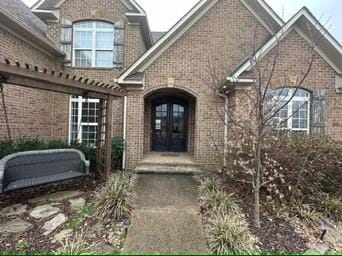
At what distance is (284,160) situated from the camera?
684cm

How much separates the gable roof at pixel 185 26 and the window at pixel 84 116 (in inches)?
133

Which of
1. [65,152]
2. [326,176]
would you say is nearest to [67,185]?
[65,152]

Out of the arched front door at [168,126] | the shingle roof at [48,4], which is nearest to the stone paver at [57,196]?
the arched front door at [168,126]

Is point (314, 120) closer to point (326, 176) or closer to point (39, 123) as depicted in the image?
point (326, 176)

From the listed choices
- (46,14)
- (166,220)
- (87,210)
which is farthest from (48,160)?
(46,14)

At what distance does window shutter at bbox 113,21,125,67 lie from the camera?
483 inches

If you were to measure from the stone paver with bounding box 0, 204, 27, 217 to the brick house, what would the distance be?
4021 mm

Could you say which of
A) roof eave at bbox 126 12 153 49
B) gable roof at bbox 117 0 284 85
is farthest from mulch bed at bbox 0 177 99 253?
roof eave at bbox 126 12 153 49

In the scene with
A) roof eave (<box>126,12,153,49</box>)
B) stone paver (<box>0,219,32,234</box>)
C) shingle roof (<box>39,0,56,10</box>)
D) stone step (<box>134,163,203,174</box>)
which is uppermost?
shingle roof (<box>39,0,56,10</box>)

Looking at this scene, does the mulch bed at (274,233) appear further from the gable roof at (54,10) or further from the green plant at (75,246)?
the gable roof at (54,10)

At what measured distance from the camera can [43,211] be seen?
597 cm

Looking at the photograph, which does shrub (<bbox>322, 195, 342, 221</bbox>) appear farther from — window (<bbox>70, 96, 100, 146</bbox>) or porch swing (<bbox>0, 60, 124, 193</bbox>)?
window (<bbox>70, 96, 100, 146</bbox>)

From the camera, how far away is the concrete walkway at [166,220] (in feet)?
15.2

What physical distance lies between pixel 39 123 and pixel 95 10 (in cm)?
571
